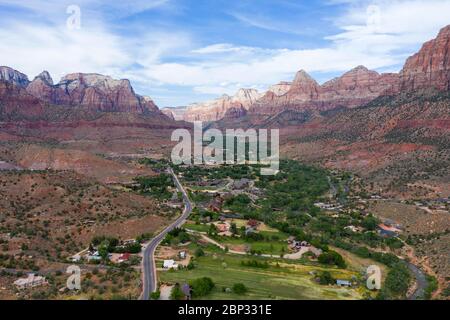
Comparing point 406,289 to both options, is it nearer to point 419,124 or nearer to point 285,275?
point 285,275

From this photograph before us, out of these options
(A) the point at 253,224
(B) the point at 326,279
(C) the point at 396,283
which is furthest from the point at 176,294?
(A) the point at 253,224

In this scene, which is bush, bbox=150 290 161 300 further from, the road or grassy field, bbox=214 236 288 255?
grassy field, bbox=214 236 288 255

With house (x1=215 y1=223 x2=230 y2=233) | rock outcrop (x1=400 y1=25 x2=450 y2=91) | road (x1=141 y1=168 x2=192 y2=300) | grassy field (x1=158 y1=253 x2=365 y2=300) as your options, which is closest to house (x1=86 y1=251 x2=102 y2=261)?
road (x1=141 y1=168 x2=192 y2=300)

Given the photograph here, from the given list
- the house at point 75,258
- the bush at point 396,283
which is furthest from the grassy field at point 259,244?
the house at point 75,258

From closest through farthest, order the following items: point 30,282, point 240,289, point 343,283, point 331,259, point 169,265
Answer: point 30,282 → point 240,289 → point 343,283 → point 169,265 → point 331,259

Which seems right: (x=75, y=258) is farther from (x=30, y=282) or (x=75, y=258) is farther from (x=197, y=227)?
(x=197, y=227)

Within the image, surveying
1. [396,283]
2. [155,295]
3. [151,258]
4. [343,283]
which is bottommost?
[396,283]
